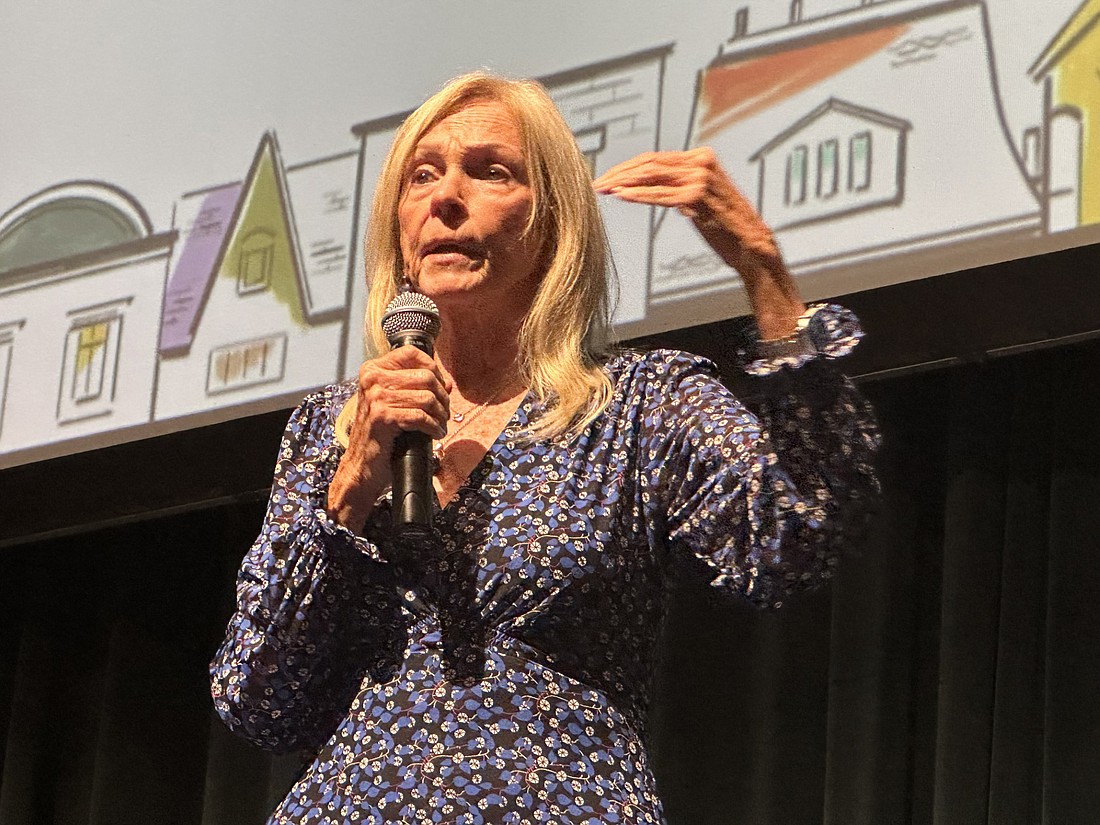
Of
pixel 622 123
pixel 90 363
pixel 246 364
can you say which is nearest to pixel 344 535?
pixel 622 123

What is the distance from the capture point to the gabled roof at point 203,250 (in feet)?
10.5

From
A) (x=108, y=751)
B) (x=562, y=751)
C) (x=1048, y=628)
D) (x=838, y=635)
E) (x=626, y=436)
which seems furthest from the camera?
(x=108, y=751)

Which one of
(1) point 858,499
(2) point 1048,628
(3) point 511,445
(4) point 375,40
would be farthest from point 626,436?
(4) point 375,40

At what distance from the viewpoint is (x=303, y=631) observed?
153 cm

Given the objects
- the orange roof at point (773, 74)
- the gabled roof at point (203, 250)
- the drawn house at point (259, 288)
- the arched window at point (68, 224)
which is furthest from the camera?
the arched window at point (68, 224)

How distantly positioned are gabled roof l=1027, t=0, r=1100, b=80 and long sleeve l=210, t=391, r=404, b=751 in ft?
4.44

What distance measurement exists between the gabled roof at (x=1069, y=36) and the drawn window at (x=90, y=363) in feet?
5.52

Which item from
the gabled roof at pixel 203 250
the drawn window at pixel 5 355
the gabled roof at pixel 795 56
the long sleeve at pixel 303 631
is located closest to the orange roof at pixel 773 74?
the gabled roof at pixel 795 56

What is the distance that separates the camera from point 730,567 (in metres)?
1.53

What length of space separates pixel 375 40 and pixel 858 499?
1.87 meters

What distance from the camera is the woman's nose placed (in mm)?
1694

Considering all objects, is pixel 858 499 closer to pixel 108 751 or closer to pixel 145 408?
pixel 145 408

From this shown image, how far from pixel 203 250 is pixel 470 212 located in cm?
162

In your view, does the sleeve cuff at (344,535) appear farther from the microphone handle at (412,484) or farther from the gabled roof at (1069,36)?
the gabled roof at (1069,36)
